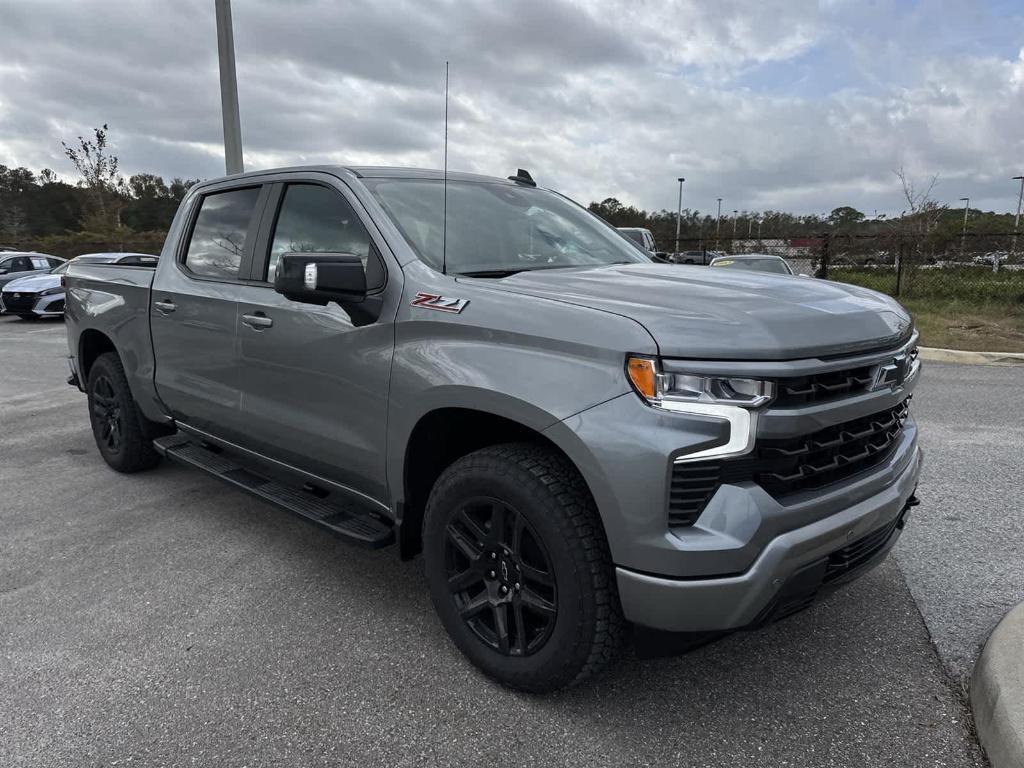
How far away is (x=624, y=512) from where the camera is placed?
2082 mm

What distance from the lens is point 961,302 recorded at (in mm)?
15008

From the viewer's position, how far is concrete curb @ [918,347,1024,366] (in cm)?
959

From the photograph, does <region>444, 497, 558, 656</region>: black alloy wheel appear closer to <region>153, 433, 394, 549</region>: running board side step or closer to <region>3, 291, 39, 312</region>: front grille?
<region>153, 433, 394, 549</region>: running board side step

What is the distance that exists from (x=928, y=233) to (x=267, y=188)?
55.5 ft

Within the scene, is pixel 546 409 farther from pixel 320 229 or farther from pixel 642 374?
pixel 320 229

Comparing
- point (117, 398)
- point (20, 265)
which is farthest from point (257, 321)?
point (20, 265)

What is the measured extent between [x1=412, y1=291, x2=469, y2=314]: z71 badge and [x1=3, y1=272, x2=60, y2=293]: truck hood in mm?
16555

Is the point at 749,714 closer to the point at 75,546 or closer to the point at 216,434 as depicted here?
the point at 216,434

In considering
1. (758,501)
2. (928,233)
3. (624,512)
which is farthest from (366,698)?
(928,233)

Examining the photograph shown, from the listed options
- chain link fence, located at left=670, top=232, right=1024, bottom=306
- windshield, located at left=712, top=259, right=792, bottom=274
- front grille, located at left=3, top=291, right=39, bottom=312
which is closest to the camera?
windshield, located at left=712, top=259, right=792, bottom=274

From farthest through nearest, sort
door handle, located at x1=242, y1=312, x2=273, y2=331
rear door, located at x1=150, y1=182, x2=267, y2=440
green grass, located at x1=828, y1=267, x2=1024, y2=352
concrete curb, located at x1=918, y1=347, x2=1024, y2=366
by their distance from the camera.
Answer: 1. green grass, located at x1=828, y1=267, x2=1024, y2=352
2. concrete curb, located at x1=918, y1=347, x2=1024, y2=366
3. rear door, located at x1=150, y1=182, x2=267, y2=440
4. door handle, located at x1=242, y1=312, x2=273, y2=331

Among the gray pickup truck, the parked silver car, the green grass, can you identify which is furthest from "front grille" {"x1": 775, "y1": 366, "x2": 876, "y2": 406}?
the parked silver car

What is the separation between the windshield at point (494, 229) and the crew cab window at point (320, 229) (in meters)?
0.16

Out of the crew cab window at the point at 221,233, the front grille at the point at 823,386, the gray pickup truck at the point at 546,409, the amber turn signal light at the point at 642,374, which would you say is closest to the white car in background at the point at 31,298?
the crew cab window at the point at 221,233
